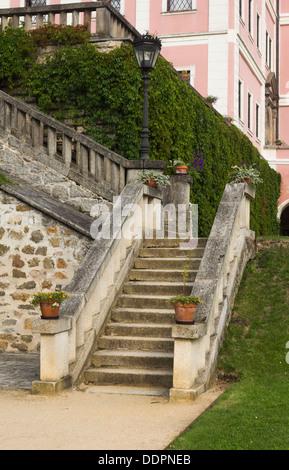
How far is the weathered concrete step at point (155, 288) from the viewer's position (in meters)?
8.84

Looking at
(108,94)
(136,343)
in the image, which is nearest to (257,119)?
(108,94)

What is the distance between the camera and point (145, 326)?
827cm

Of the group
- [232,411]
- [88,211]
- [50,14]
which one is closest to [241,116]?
[50,14]

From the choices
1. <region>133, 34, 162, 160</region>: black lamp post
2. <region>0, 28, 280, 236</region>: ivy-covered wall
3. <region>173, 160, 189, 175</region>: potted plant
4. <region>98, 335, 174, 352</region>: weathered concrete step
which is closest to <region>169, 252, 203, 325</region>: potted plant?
<region>98, 335, 174, 352</region>: weathered concrete step

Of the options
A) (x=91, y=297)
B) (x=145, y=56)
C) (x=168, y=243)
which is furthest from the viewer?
(x=145, y=56)

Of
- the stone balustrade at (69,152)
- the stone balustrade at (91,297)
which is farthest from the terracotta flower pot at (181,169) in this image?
the stone balustrade at (91,297)

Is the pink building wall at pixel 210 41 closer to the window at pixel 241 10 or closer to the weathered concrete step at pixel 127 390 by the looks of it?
the window at pixel 241 10

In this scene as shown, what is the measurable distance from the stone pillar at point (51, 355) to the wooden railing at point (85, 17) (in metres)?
7.09

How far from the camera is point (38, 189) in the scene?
11.0 metres

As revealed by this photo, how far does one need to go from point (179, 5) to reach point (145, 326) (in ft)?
56.2

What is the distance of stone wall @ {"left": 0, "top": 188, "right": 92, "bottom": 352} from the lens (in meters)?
9.65

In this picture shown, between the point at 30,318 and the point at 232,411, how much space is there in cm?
441

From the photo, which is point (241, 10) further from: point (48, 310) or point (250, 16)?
point (48, 310)
